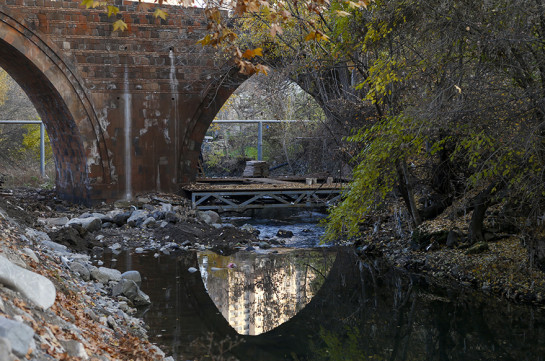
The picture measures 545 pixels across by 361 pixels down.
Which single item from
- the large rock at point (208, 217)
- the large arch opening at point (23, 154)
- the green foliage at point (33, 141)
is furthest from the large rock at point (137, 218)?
the green foliage at point (33, 141)

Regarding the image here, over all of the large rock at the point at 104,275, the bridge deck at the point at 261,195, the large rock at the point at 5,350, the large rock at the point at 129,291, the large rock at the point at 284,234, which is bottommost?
the large rock at the point at 129,291

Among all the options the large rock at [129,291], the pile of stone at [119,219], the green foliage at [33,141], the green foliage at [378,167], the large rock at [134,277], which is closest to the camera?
the large rock at [129,291]

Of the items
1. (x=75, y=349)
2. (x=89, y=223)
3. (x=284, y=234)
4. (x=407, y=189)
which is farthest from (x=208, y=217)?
(x=75, y=349)

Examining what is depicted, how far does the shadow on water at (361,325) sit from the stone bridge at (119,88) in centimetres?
551

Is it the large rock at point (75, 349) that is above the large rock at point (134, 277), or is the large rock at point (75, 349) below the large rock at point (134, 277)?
above

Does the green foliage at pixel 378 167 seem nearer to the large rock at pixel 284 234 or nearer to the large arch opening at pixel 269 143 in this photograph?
the large rock at pixel 284 234

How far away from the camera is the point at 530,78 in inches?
247

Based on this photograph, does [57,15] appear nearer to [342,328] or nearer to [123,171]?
[123,171]

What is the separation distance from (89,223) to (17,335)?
8042 mm

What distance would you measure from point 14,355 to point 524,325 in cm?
496

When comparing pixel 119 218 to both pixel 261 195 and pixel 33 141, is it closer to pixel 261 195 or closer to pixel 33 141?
pixel 261 195

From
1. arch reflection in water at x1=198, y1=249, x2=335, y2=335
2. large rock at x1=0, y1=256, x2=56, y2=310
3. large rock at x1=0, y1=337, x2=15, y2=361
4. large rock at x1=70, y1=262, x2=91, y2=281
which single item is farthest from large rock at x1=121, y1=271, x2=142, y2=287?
large rock at x1=0, y1=337, x2=15, y2=361

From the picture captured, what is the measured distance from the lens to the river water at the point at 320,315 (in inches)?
223

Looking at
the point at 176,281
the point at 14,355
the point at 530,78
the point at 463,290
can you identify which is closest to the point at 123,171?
the point at 176,281
